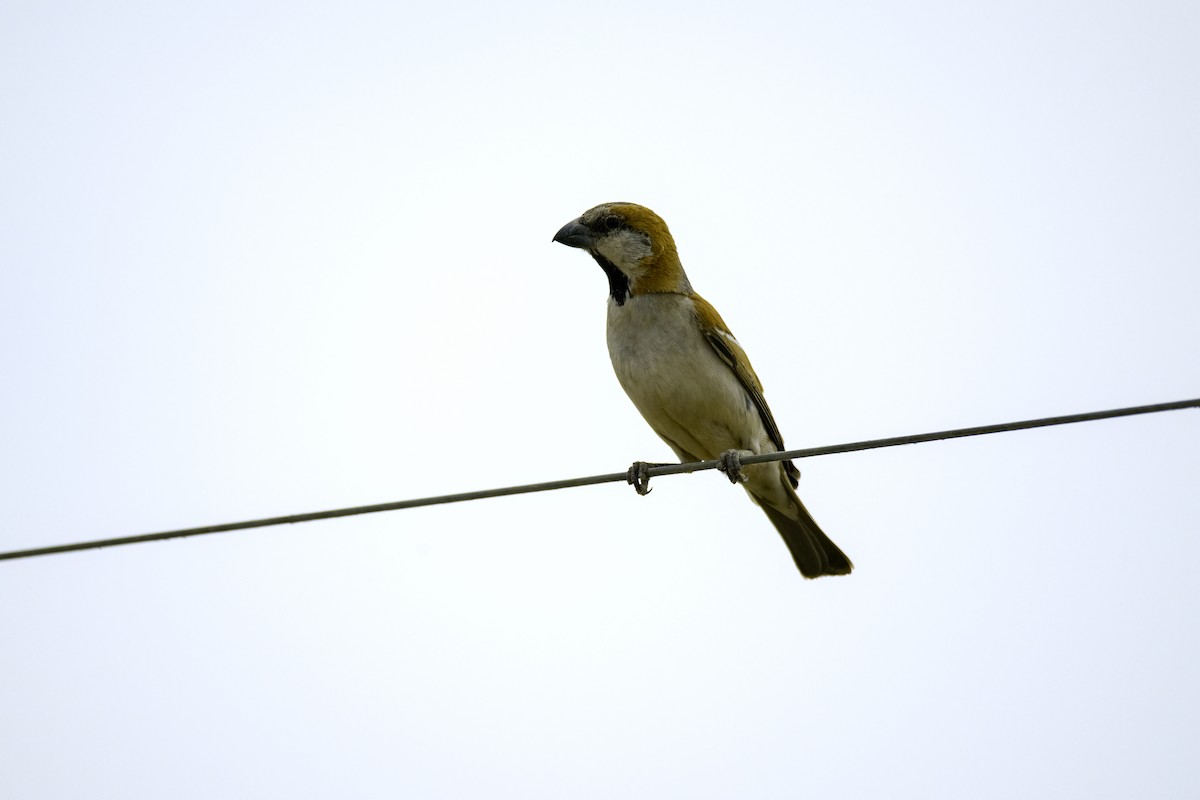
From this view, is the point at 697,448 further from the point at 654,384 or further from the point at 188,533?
the point at 188,533

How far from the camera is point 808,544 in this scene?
8.01 meters

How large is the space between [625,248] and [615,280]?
20 centimetres

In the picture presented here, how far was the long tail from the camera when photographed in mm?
7914

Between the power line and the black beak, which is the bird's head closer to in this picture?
the black beak

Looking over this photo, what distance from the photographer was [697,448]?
24.9 ft

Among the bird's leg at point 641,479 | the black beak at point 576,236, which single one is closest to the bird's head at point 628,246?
the black beak at point 576,236

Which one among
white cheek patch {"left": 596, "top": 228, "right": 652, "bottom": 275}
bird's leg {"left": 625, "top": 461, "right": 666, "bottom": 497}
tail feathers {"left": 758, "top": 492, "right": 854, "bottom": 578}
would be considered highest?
white cheek patch {"left": 596, "top": 228, "right": 652, "bottom": 275}

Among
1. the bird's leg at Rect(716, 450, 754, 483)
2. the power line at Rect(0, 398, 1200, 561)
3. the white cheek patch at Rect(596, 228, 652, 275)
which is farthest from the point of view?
the white cheek patch at Rect(596, 228, 652, 275)

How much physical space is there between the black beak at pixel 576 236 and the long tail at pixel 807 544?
1.87 meters

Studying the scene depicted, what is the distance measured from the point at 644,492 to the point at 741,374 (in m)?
1.04

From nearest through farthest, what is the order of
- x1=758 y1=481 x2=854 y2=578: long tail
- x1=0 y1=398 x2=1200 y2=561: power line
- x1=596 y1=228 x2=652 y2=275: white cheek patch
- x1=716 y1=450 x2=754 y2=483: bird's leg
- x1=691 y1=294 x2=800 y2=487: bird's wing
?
1. x1=0 y1=398 x2=1200 y2=561: power line
2. x1=716 y1=450 x2=754 y2=483: bird's leg
3. x1=691 y1=294 x2=800 y2=487: bird's wing
4. x1=596 y1=228 x2=652 y2=275: white cheek patch
5. x1=758 y1=481 x2=854 y2=578: long tail

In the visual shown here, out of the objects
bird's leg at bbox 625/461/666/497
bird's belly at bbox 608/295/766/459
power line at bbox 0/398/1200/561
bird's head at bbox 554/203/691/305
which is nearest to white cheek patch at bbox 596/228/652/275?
bird's head at bbox 554/203/691/305

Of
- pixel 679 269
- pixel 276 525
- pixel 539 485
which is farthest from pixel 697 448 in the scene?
pixel 276 525

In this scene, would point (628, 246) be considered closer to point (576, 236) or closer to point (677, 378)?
point (576, 236)
